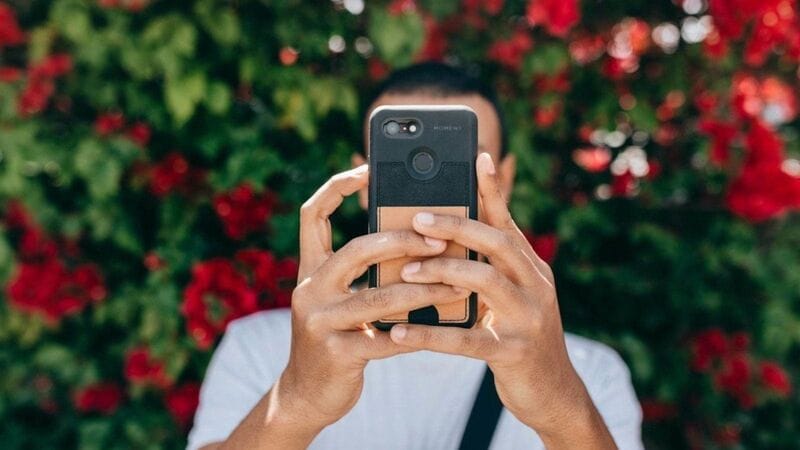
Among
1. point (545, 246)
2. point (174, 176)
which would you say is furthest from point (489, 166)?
point (174, 176)

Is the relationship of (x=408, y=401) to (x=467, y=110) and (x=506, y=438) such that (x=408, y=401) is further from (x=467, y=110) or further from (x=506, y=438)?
(x=467, y=110)

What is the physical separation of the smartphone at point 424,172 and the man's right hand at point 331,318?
5 cm

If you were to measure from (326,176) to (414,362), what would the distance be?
2.19 ft

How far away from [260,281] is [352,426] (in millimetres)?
569

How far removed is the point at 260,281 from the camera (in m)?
2.03

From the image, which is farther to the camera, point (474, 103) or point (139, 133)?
point (139, 133)

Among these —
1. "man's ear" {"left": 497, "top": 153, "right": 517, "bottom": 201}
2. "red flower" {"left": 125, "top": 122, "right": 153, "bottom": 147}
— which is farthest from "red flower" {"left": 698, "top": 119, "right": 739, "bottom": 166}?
"red flower" {"left": 125, "top": 122, "right": 153, "bottom": 147}

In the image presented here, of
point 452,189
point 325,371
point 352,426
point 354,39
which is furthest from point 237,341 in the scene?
point 354,39

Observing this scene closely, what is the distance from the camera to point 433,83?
1.93m

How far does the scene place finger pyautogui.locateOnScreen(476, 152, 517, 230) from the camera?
1.09 m

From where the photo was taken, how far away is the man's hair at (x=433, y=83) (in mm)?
1916

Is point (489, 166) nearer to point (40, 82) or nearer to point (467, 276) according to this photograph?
point (467, 276)

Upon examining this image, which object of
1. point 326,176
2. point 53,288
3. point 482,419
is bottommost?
point 482,419

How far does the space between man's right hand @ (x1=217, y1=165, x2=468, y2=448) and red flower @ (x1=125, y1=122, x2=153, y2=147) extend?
3.45ft
